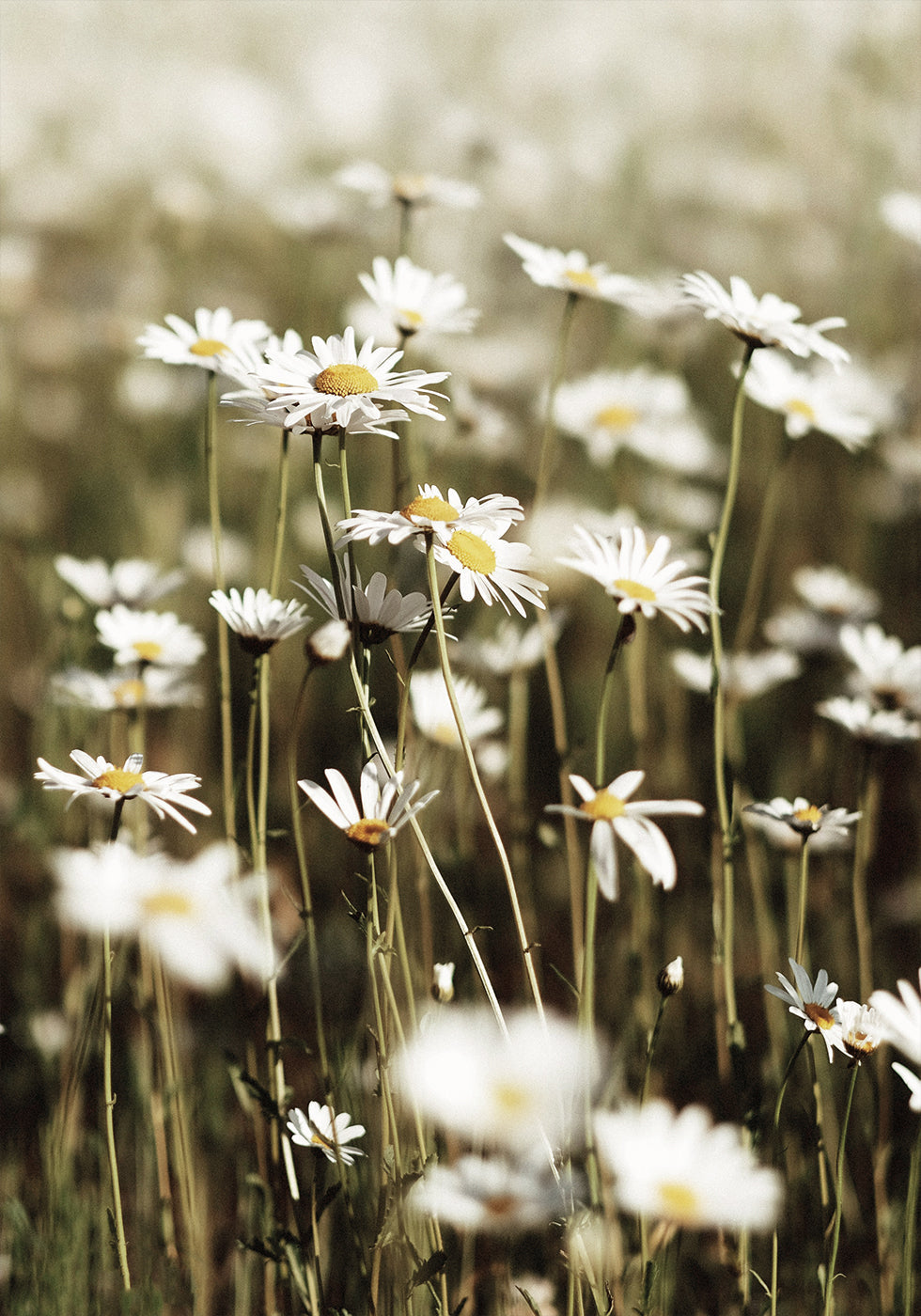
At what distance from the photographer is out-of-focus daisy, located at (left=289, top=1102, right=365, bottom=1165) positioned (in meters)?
0.58

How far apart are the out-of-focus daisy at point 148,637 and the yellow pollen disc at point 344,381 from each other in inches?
10.4

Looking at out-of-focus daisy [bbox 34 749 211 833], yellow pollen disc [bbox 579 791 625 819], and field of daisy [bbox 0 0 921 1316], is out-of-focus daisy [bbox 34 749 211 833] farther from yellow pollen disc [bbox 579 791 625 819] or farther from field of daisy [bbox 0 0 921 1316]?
yellow pollen disc [bbox 579 791 625 819]

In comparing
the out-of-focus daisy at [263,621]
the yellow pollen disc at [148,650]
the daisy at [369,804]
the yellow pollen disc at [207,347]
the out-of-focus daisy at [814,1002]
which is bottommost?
the out-of-focus daisy at [814,1002]

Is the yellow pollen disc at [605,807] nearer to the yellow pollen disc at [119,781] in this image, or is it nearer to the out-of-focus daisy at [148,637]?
A: the yellow pollen disc at [119,781]

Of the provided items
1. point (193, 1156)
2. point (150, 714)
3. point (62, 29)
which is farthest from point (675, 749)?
point (62, 29)

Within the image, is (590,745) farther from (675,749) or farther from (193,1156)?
(193,1156)

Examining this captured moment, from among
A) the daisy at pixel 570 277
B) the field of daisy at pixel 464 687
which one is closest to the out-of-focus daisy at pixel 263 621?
the field of daisy at pixel 464 687

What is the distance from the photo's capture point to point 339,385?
58cm

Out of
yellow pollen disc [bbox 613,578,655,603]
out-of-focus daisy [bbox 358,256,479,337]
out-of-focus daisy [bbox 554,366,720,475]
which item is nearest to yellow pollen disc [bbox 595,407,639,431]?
out-of-focus daisy [bbox 554,366,720,475]

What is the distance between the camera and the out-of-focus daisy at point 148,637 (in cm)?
78

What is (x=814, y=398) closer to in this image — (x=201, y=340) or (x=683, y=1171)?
(x=201, y=340)

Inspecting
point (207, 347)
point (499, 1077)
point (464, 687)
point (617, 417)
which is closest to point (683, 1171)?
point (499, 1077)

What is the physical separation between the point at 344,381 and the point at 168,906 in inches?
11.3

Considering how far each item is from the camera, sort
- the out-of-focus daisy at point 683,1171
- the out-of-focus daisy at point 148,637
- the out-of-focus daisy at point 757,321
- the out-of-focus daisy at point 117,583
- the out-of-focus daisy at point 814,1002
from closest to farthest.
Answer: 1. the out-of-focus daisy at point 683,1171
2. the out-of-focus daisy at point 814,1002
3. the out-of-focus daisy at point 757,321
4. the out-of-focus daisy at point 148,637
5. the out-of-focus daisy at point 117,583
